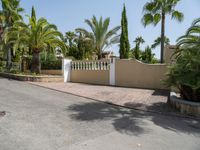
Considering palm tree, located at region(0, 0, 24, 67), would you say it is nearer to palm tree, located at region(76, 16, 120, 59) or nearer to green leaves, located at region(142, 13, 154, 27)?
palm tree, located at region(76, 16, 120, 59)

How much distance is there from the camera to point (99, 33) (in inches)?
813

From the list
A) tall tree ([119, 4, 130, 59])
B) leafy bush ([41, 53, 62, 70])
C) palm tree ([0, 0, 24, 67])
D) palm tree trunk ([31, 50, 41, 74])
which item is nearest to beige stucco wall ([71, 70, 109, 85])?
leafy bush ([41, 53, 62, 70])

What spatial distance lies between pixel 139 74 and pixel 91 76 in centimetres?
372

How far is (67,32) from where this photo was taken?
33250 mm

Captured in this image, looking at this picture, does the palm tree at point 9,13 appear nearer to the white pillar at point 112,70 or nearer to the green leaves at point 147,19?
the white pillar at point 112,70

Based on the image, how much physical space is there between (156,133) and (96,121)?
5.25ft

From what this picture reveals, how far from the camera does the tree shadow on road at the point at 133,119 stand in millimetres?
4625

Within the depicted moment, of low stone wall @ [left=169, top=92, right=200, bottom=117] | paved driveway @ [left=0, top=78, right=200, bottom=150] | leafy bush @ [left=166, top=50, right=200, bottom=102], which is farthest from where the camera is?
leafy bush @ [left=166, top=50, right=200, bottom=102]

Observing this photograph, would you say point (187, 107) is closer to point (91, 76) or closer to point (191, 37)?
point (191, 37)

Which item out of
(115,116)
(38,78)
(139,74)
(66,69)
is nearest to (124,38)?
(66,69)

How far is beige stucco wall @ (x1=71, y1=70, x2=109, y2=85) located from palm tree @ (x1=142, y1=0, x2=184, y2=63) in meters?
4.82

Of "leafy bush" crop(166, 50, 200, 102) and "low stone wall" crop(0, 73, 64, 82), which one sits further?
"low stone wall" crop(0, 73, 64, 82)

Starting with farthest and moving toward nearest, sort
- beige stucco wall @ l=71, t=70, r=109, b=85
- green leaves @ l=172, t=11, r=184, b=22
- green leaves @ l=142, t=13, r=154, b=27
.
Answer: green leaves @ l=142, t=13, r=154, b=27
green leaves @ l=172, t=11, r=184, b=22
beige stucco wall @ l=71, t=70, r=109, b=85

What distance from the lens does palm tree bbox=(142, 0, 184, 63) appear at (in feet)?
45.6
